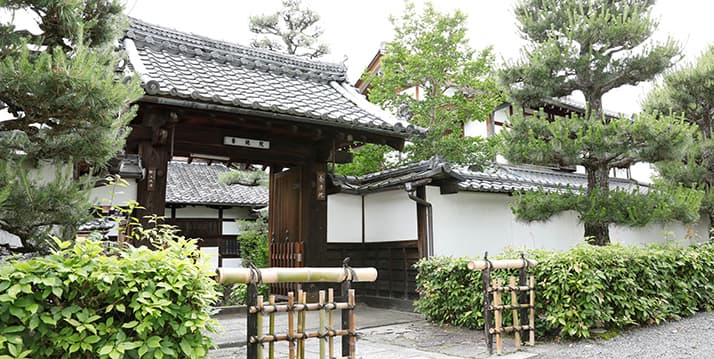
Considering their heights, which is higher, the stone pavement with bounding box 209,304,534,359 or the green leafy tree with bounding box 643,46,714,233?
the green leafy tree with bounding box 643,46,714,233

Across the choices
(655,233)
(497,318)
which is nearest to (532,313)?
(497,318)

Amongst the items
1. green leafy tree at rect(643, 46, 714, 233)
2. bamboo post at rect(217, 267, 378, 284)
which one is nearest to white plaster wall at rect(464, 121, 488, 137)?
green leafy tree at rect(643, 46, 714, 233)

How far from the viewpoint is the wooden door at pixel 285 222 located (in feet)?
32.3

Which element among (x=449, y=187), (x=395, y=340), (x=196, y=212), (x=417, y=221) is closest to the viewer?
(x=395, y=340)

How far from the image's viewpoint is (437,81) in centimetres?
1259

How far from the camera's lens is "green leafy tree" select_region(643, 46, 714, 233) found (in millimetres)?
11445

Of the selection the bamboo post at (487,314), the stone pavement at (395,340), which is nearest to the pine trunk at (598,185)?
the stone pavement at (395,340)

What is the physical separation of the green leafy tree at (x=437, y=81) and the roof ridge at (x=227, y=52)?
1.84 metres

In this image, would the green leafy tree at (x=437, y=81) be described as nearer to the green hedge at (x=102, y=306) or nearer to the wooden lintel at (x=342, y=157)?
the wooden lintel at (x=342, y=157)

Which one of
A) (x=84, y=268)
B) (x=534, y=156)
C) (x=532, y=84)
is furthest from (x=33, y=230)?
(x=532, y=84)

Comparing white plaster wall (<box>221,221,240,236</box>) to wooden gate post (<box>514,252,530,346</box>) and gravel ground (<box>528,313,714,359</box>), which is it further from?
gravel ground (<box>528,313,714,359</box>)

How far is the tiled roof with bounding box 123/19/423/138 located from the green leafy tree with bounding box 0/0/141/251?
2.34m

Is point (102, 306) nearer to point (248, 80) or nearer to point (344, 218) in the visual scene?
point (248, 80)

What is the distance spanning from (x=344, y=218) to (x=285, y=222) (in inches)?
67.6
